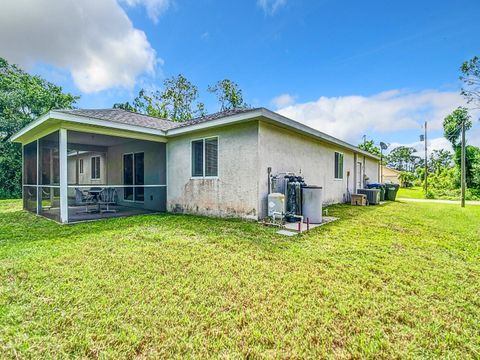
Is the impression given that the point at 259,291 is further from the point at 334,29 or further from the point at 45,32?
the point at 45,32

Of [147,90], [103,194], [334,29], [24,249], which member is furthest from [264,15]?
[147,90]

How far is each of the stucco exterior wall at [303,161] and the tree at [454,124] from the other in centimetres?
1206

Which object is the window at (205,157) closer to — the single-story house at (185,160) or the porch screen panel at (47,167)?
the single-story house at (185,160)

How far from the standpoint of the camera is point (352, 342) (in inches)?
70.7

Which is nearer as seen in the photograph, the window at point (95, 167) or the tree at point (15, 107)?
the window at point (95, 167)

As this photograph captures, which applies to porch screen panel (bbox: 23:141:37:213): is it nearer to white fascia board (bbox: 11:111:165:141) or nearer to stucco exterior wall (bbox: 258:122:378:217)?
white fascia board (bbox: 11:111:165:141)

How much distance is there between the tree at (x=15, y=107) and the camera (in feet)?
50.6

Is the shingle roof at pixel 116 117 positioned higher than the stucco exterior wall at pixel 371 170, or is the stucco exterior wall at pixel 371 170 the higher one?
the shingle roof at pixel 116 117

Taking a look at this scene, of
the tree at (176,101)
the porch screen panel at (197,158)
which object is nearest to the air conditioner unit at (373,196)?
the porch screen panel at (197,158)

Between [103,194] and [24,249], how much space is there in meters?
5.25

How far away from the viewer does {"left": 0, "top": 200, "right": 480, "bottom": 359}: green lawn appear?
1.77m

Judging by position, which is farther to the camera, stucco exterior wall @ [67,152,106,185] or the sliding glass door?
stucco exterior wall @ [67,152,106,185]

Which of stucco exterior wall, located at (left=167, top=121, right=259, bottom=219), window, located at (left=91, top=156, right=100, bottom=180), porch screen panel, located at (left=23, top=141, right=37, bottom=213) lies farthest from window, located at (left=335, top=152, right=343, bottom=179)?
porch screen panel, located at (left=23, top=141, right=37, bottom=213)

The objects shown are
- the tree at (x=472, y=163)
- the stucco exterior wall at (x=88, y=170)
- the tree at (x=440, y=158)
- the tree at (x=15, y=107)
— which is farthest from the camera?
the tree at (x=440, y=158)
